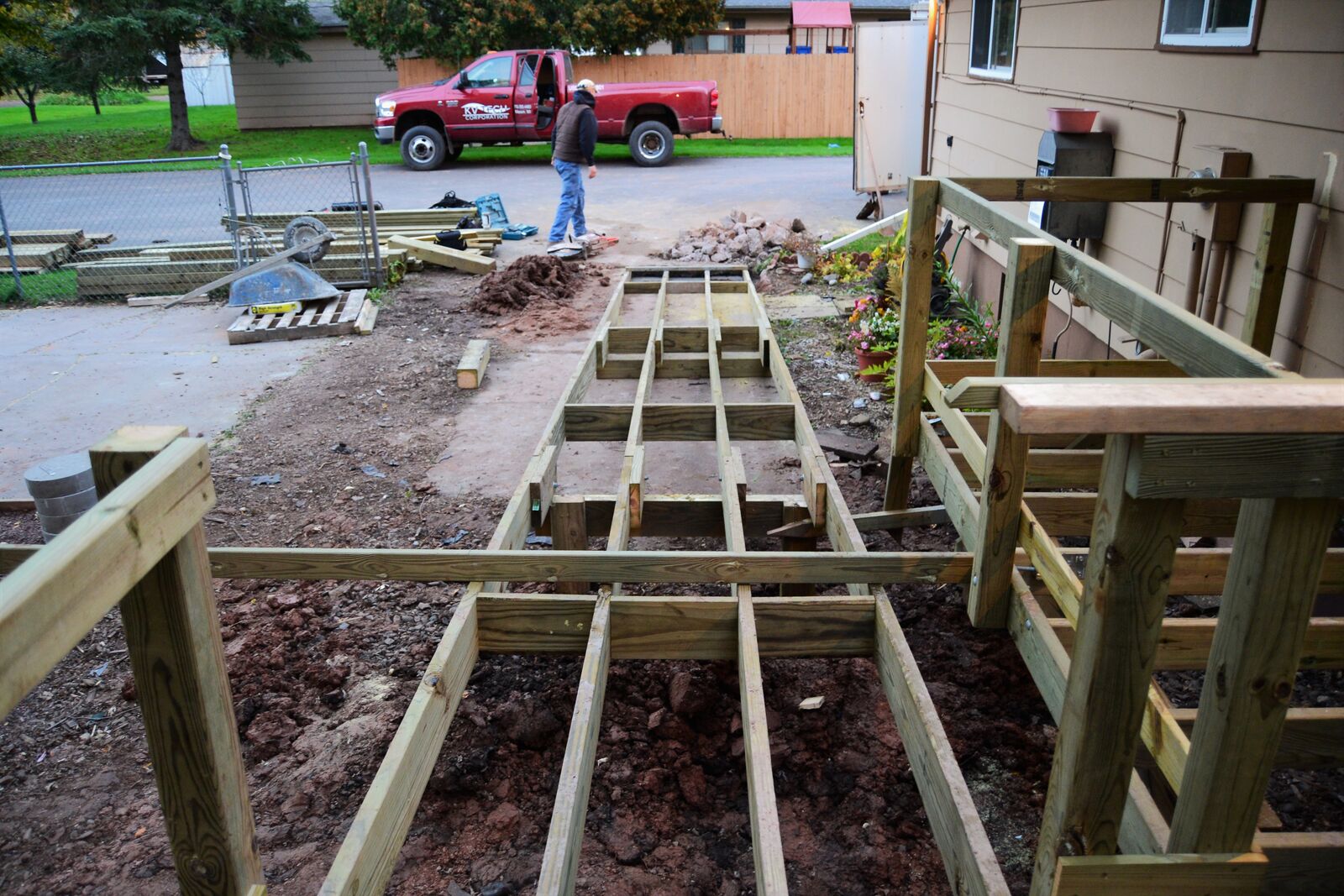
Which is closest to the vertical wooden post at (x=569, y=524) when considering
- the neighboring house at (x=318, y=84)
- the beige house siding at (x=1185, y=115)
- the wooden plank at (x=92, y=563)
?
the wooden plank at (x=92, y=563)

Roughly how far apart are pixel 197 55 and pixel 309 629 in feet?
158

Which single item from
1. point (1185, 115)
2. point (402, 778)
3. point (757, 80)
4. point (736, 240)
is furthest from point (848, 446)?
point (757, 80)

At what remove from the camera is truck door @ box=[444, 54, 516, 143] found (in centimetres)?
1861

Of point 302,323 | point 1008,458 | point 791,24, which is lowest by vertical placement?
point 302,323

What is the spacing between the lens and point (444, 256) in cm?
1100

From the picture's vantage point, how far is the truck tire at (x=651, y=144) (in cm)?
1931

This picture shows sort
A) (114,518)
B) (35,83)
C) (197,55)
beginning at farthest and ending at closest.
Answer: (197,55) < (35,83) < (114,518)

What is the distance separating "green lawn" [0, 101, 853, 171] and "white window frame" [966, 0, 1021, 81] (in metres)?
12.5

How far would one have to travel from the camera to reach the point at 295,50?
79.2 feet

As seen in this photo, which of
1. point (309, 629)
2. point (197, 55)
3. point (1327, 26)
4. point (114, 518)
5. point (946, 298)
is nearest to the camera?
point (114, 518)

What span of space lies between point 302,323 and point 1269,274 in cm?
750

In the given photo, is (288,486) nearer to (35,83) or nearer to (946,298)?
(946,298)

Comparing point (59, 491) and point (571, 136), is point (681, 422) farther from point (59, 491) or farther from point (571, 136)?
point (571, 136)

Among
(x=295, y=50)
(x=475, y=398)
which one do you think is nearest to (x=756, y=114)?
(x=295, y=50)
